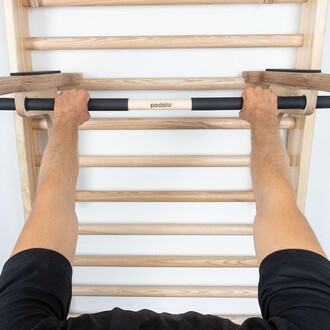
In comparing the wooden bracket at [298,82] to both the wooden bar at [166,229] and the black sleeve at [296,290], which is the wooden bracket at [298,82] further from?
the wooden bar at [166,229]

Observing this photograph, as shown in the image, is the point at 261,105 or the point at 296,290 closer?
the point at 296,290

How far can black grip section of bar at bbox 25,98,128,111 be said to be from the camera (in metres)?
0.82

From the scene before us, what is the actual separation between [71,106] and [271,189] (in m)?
0.55

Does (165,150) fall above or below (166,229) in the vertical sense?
above

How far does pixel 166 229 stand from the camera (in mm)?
1213

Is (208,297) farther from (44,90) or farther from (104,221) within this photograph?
(44,90)

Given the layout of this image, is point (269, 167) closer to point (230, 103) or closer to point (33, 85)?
point (230, 103)

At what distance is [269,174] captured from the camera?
801 millimetres

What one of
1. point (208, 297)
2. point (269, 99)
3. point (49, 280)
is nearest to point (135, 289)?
point (208, 297)

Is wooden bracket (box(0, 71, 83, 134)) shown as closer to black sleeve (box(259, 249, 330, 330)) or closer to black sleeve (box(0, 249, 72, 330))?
black sleeve (box(0, 249, 72, 330))

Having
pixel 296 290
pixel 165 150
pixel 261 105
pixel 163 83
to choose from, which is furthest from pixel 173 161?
pixel 296 290

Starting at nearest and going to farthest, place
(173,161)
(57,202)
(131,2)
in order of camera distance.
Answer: (57,202)
(131,2)
(173,161)

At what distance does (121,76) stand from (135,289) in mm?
848

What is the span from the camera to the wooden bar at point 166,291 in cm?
132
